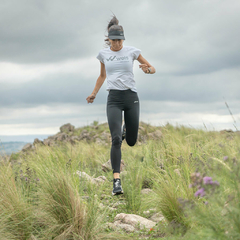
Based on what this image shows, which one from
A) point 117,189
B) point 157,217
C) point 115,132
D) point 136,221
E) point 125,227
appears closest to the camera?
point 125,227

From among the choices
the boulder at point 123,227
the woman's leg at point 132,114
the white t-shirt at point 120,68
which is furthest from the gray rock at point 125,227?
the white t-shirt at point 120,68

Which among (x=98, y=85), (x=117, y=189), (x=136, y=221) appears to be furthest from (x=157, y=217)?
(x=98, y=85)

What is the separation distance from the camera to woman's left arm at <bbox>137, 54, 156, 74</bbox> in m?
4.42

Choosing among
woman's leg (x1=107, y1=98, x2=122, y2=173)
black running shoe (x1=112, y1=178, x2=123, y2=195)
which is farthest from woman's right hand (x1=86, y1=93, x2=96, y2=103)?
black running shoe (x1=112, y1=178, x2=123, y2=195)

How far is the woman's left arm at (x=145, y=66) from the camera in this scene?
4.42 metres

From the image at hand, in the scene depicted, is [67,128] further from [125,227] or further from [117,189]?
[125,227]

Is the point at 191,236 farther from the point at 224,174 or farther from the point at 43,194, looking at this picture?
the point at 43,194

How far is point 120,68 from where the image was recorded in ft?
14.5

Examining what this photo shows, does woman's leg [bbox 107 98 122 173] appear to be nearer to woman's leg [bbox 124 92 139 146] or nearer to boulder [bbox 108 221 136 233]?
woman's leg [bbox 124 92 139 146]

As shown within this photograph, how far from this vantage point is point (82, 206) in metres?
2.72

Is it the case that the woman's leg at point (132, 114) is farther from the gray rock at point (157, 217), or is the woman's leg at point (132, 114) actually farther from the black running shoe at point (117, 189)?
the gray rock at point (157, 217)

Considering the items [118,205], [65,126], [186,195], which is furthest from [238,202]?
[65,126]

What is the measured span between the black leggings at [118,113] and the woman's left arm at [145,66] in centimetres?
42

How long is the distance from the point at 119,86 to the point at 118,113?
429 millimetres
